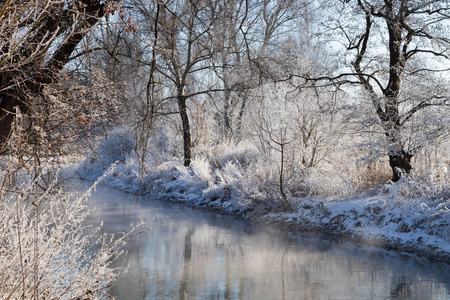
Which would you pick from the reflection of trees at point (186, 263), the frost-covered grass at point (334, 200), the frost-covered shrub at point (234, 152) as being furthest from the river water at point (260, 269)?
the frost-covered shrub at point (234, 152)

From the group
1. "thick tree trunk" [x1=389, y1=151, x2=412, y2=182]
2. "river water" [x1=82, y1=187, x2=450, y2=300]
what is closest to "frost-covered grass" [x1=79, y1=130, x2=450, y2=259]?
"thick tree trunk" [x1=389, y1=151, x2=412, y2=182]

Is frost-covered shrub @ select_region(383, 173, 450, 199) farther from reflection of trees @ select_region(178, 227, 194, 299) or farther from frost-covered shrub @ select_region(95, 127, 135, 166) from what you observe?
frost-covered shrub @ select_region(95, 127, 135, 166)

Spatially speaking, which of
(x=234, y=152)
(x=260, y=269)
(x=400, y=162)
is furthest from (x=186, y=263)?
(x=234, y=152)

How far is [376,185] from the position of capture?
11.5 m

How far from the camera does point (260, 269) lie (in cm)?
798

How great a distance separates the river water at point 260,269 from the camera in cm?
672

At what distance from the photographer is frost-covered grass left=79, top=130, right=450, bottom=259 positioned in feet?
29.8

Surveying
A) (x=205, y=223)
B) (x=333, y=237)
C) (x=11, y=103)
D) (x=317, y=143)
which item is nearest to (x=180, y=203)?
(x=205, y=223)

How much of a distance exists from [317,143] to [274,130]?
4.01 ft

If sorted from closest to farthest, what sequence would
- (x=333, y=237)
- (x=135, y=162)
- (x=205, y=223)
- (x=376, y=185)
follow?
1. (x=333, y=237)
2. (x=376, y=185)
3. (x=205, y=223)
4. (x=135, y=162)

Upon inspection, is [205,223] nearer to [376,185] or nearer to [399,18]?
[376,185]

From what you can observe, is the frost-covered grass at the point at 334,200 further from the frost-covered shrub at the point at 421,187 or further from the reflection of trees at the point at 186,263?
the reflection of trees at the point at 186,263

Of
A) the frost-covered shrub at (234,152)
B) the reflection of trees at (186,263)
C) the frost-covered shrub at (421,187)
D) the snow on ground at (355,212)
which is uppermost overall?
the frost-covered shrub at (234,152)

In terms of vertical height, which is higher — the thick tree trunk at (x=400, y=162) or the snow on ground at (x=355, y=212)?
the thick tree trunk at (x=400, y=162)
